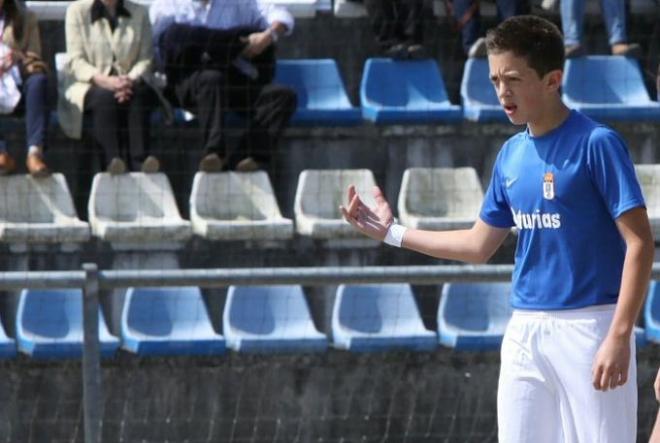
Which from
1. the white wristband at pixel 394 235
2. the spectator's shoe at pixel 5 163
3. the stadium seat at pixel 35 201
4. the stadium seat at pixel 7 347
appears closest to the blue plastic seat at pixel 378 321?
the stadium seat at pixel 35 201

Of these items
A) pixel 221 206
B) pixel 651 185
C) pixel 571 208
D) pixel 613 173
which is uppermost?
pixel 613 173

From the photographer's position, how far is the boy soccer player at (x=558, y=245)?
4.34 metres

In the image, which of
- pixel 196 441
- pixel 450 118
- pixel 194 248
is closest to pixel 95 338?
pixel 196 441

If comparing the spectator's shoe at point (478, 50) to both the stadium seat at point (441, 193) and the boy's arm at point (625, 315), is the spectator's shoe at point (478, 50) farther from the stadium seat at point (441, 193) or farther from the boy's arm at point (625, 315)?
the boy's arm at point (625, 315)

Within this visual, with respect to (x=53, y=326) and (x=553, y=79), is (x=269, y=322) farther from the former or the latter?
(x=553, y=79)

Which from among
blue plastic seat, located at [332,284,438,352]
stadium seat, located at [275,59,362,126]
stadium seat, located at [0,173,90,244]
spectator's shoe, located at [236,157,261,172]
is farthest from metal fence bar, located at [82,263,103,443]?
stadium seat, located at [275,59,362,126]

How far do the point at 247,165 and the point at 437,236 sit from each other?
4.30 meters

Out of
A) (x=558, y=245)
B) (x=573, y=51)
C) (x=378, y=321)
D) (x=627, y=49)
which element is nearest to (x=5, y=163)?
(x=378, y=321)

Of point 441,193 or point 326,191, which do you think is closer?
point 326,191

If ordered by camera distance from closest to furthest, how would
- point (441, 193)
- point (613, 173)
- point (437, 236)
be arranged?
point (613, 173), point (437, 236), point (441, 193)

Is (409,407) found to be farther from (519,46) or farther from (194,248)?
(519,46)

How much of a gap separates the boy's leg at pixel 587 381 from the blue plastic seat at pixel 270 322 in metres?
3.81

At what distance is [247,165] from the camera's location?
898 cm

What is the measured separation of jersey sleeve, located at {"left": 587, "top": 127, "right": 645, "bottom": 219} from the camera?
4270 millimetres
